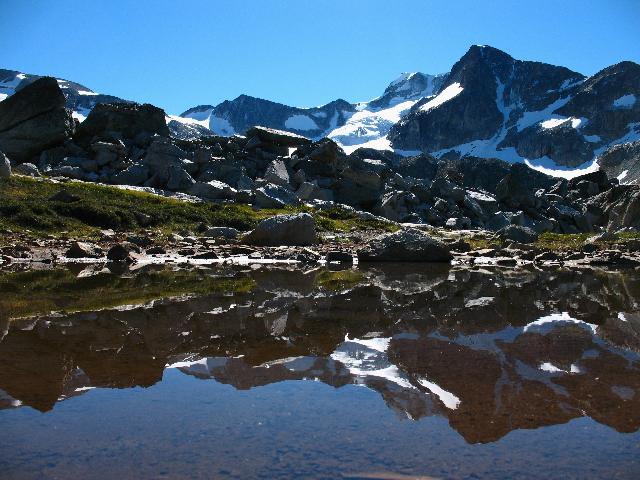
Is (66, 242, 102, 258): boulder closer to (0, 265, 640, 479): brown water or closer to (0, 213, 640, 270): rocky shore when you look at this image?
(0, 213, 640, 270): rocky shore

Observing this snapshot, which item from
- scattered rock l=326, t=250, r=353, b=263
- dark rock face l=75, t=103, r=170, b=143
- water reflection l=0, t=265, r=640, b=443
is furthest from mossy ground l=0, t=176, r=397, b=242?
dark rock face l=75, t=103, r=170, b=143

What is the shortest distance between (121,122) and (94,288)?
5749 cm

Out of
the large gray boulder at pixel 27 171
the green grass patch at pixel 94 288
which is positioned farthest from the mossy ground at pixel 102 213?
the green grass patch at pixel 94 288

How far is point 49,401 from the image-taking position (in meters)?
5.97

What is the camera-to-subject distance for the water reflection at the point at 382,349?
6.06 m

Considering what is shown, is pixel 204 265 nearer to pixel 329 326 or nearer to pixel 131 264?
pixel 131 264

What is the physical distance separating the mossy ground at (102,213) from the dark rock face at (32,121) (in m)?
19.5

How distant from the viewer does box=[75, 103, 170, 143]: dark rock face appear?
67.7 m

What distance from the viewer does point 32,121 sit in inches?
2507

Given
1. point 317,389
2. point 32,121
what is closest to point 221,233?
point 317,389

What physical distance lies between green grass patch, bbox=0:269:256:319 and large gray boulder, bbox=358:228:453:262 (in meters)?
8.91

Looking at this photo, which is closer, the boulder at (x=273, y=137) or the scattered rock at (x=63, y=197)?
the scattered rock at (x=63, y=197)

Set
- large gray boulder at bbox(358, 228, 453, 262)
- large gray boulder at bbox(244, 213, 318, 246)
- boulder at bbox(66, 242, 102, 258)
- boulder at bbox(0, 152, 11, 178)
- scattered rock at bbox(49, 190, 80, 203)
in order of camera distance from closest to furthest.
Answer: boulder at bbox(66, 242, 102, 258) < large gray boulder at bbox(358, 228, 453, 262) < large gray boulder at bbox(244, 213, 318, 246) < scattered rock at bbox(49, 190, 80, 203) < boulder at bbox(0, 152, 11, 178)

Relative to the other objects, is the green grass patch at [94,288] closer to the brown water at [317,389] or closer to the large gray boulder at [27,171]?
the brown water at [317,389]
